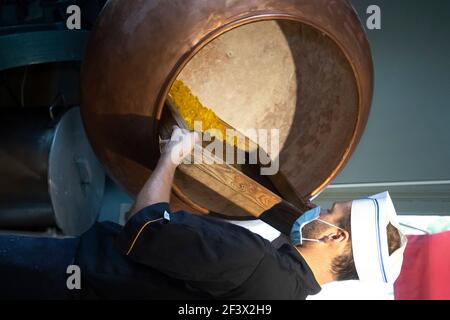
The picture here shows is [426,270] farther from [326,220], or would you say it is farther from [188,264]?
[188,264]

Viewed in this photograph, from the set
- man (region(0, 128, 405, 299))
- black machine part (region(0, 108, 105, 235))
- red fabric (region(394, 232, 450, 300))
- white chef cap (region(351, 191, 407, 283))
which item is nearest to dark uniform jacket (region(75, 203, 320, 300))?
man (region(0, 128, 405, 299))

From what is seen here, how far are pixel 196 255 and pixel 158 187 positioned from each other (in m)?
0.14

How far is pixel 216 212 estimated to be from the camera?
1.13 meters

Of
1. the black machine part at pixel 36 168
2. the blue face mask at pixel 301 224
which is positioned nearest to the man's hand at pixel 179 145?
the blue face mask at pixel 301 224

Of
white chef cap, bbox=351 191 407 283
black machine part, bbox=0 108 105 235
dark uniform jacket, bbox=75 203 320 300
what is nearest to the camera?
dark uniform jacket, bbox=75 203 320 300

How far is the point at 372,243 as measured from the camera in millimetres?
972

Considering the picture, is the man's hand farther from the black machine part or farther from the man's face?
the black machine part

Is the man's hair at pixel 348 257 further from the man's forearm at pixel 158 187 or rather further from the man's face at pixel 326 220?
the man's forearm at pixel 158 187

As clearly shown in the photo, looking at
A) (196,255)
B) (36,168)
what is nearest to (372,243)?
(196,255)

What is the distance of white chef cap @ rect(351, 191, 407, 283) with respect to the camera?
0.97 meters

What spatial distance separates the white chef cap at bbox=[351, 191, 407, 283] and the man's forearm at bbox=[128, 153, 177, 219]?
396 mm

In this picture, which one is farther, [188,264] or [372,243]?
[372,243]

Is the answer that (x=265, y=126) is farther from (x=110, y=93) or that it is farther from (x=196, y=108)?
(x=110, y=93)
